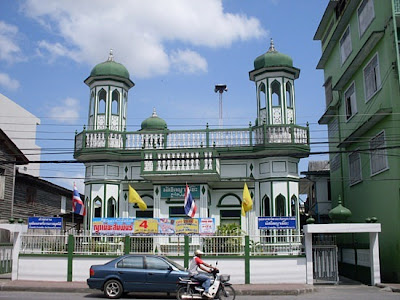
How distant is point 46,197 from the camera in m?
31.4

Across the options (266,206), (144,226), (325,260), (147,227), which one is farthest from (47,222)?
(325,260)

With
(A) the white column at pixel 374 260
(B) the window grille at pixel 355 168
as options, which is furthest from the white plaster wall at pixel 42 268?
(B) the window grille at pixel 355 168

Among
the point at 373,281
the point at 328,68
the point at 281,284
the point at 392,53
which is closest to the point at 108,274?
the point at 281,284

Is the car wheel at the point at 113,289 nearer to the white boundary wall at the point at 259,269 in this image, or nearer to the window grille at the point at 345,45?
the white boundary wall at the point at 259,269

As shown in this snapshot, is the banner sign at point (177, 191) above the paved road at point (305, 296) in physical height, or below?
above

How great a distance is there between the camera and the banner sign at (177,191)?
20.2 m

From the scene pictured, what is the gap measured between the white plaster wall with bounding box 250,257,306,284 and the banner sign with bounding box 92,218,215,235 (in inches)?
98.5

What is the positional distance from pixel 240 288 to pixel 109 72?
12.3 m

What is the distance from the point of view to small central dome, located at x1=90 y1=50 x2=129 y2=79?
21891mm

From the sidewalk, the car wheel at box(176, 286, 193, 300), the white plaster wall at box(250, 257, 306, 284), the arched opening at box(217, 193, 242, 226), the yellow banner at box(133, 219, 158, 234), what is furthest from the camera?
the arched opening at box(217, 193, 242, 226)

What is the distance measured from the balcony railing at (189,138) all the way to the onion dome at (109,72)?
2683 millimetres

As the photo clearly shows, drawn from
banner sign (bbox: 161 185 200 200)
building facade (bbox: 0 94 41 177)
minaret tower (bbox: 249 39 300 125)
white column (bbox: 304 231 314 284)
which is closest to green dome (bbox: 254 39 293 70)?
minaret tower (bbox: 249 39 300 125)

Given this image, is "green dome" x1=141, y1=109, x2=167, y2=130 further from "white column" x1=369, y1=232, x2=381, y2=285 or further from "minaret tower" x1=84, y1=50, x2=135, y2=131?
"white column" x1=369, y1=232, x2=381, y2=285

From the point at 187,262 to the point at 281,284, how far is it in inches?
130
